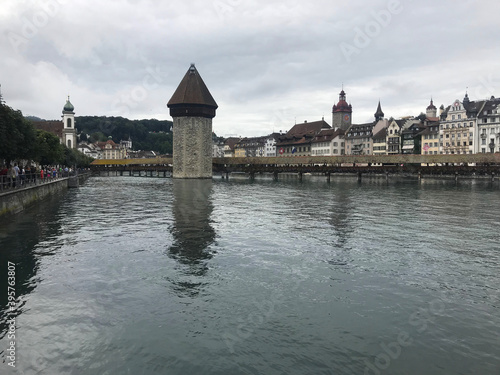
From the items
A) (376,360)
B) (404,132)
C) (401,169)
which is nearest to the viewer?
(376,360)

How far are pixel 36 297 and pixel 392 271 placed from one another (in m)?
7.90

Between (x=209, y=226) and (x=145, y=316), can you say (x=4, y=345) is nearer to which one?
(x=145, y=316)

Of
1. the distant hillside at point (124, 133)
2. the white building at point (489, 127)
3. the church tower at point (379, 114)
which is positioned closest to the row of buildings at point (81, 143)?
the distant hillside at point (124, 133)

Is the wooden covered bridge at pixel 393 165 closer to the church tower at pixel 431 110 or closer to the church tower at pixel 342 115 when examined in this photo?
the church tower at pixel 431 110

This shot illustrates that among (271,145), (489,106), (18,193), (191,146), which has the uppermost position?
(489,106)

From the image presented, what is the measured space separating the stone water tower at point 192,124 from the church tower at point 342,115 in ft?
170

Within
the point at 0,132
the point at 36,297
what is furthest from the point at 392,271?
the point at 0,132


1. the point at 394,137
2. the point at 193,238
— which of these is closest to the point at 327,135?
the point at 394,137

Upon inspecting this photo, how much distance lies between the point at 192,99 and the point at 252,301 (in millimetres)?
64350

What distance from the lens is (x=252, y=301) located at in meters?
8.30

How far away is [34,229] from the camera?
16812 millimetres
